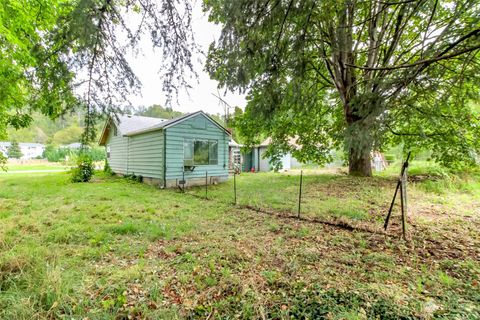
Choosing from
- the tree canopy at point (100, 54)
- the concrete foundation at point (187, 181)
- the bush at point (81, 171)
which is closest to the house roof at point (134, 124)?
the bush at point (81, 171)

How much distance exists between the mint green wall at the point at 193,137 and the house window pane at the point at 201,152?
8.7 inches

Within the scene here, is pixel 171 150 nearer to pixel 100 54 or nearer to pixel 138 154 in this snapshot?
pixel 138 154

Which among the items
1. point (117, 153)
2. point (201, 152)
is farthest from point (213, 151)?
point (117, 153)

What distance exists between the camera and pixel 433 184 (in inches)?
297

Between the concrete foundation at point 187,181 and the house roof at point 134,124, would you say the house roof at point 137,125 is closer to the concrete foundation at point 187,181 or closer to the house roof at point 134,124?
the house roof at point 134,124

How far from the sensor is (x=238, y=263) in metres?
2.90

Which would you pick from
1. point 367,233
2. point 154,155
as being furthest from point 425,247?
point 154,155

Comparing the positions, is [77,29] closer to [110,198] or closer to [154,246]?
[154,246]

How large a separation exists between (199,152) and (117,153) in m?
6.04

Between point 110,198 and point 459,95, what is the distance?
8.41 m

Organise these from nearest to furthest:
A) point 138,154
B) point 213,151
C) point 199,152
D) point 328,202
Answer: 1. point 328,202
2. point 199,152
3. point 213,151
4. point 138,154

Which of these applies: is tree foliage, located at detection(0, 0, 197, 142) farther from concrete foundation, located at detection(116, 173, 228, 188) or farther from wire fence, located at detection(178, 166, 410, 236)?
concrete foundation, located at detection(116, 173, 228, 188)

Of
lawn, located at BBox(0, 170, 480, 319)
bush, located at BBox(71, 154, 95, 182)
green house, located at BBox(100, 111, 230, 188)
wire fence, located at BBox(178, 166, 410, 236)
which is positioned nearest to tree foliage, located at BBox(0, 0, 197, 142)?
lawn, located at BBox(0, 170, 480, 319)

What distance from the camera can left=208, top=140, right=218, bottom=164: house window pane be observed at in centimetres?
1036
